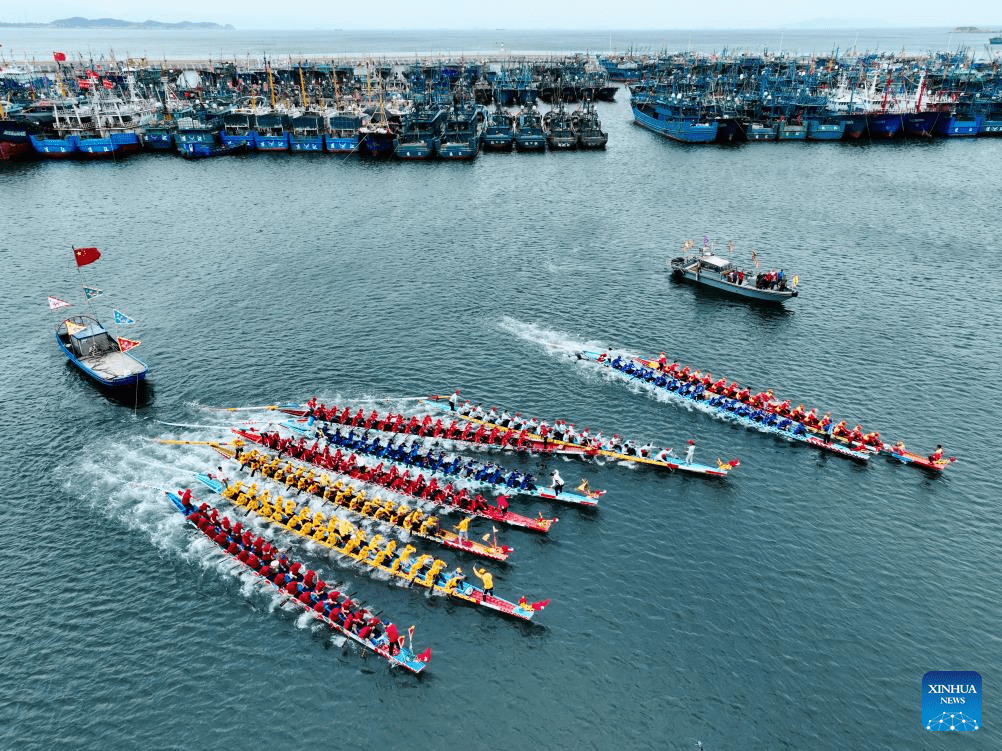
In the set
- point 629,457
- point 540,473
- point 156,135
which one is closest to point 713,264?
point 629,457

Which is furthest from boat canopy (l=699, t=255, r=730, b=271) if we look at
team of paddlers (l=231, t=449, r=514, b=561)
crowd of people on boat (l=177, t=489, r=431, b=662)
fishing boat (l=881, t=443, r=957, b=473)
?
crowd of people on boat (l=177, t=489, r=431, b=662)

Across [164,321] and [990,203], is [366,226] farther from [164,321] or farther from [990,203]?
[990,203]

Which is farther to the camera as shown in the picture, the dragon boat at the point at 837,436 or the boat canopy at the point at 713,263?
the boat canopy at the point at 713,263

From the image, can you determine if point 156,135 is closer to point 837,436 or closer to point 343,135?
point 343,135

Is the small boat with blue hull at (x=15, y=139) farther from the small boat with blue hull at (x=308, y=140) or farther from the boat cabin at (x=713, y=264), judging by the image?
the boat cabin at (x=713, y=264)

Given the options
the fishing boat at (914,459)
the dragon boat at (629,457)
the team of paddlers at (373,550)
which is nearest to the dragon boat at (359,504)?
the team of paddlers at (373,550)

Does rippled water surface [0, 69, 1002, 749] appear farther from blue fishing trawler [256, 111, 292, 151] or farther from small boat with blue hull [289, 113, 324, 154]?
blue fishing trawler [256, 111, 292, 151]
